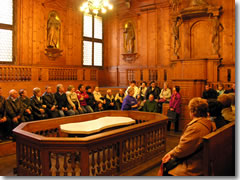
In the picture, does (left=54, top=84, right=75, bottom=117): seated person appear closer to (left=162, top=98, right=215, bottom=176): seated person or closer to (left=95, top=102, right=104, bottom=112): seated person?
(left=95, top=102, right=104, bottom=112): seated person

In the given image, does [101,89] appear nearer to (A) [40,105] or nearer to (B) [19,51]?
(B) [19,51]

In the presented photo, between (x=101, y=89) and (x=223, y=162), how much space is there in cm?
869

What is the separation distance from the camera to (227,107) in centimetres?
340

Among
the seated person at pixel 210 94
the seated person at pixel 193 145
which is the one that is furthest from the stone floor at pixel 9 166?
the seated person at pixel 210 94

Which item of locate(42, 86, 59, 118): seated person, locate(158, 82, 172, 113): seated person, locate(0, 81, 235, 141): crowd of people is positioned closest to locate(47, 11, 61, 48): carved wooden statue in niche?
locate(0, 81, 235, 141): crowd of people

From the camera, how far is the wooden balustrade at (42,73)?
8.66 meters

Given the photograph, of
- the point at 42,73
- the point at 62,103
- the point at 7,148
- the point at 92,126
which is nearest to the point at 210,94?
the point at 92,126

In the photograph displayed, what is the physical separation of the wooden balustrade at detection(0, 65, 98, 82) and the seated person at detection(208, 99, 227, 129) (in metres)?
7.57

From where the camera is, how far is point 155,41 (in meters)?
11.6

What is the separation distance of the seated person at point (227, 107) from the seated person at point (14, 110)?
13.6 feet

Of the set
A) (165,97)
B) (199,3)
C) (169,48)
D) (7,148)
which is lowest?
(7,148)

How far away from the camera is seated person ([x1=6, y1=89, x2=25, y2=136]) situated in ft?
16.9

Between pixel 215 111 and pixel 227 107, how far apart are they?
52cm

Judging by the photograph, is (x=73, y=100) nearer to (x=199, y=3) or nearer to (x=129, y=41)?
(x=129, y=41)
